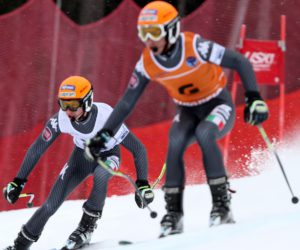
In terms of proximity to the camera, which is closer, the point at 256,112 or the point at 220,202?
the point at 256,112

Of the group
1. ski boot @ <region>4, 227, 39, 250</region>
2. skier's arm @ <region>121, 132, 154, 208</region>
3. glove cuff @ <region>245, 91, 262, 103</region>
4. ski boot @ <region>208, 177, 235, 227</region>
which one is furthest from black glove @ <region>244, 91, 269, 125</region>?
ski boot @ <region>4, 227, 39, 250</region>

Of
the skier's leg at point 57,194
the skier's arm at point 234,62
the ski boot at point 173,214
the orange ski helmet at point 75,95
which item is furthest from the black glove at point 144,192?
the skier's arm at point 234,62

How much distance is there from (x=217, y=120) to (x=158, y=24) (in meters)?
0.79

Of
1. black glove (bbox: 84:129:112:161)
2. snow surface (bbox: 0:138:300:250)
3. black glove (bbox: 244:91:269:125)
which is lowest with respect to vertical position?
snow surface (bbox: 0:138:300:250)

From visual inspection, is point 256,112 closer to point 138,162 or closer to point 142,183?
point 142,183

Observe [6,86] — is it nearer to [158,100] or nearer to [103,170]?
[158,100]

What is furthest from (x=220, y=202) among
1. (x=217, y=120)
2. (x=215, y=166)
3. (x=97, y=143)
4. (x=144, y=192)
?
(x=144, y=192)

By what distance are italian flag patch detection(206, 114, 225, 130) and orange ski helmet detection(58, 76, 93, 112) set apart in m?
1.68

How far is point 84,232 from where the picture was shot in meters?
6.86

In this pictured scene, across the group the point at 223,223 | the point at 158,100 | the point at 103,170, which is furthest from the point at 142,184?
the point at 158,100

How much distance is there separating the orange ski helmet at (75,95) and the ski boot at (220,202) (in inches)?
73.7

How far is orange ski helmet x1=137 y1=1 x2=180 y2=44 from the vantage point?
17.4 ft

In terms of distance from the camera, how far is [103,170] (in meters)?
6.68

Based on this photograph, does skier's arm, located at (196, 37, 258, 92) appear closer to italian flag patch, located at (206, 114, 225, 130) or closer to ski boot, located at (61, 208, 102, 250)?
italian flag patch, located at (206, 114, 225, 130)
